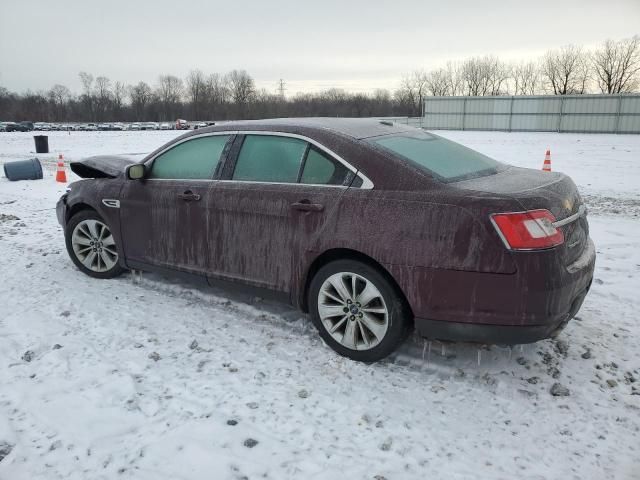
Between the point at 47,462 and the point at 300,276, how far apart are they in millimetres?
1902

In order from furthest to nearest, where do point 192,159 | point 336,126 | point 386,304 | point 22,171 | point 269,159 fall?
point 22,171, point 192,159, point 269,159, point 336,126, point 386,304

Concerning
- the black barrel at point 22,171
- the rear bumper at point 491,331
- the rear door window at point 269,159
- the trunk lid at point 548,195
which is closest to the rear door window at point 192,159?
the rear door window at point 269,159

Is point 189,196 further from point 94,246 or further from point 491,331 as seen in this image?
point 491,331

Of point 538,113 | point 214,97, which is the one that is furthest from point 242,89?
point 538,113

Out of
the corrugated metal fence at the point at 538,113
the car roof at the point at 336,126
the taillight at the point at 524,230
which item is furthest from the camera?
the corrugated metal fence at the point at 538,113

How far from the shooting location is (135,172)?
15.6 ft

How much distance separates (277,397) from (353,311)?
0.77 metres

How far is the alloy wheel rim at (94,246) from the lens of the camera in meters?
5.25

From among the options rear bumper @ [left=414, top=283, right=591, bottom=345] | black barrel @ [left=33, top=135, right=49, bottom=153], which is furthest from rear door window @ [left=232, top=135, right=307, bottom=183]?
black barrel @ [left=33, top=135, right=49, bottom=153]

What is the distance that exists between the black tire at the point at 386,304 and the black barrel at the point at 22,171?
11848 millimetres

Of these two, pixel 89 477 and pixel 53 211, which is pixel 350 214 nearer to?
pixel 89 477

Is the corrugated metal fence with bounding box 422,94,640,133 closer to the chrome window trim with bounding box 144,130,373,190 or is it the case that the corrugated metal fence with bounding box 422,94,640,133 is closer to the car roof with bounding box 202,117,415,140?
the car roof with bounding box 202,117,415,140

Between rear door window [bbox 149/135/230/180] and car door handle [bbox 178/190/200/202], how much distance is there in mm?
159

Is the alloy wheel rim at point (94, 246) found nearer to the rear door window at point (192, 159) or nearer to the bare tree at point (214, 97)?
the rear door window at point (192, 159)
